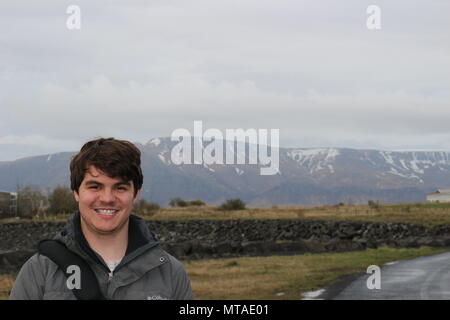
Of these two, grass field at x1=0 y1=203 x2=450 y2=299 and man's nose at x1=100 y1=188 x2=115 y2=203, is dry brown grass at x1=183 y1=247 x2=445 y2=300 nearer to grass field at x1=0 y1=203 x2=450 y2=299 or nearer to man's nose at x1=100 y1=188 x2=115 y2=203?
grass field at x1=0 y1=203 x2=450 y2=299

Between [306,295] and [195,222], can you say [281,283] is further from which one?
[195,222]

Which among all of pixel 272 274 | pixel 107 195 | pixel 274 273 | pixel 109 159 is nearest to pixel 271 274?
pixel 272 274

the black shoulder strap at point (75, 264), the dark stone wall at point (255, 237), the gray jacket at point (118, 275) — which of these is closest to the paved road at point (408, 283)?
the dark stone wall at point (255, 237)

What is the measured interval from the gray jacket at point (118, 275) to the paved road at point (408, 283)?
45.0 ft

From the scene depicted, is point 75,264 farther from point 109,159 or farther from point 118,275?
point 109,159

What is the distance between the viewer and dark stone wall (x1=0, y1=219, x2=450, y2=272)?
41.9 metres

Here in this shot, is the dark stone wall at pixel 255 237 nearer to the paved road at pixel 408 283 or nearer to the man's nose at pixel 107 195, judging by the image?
the paved road at pixel 408 283

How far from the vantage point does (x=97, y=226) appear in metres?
4.61

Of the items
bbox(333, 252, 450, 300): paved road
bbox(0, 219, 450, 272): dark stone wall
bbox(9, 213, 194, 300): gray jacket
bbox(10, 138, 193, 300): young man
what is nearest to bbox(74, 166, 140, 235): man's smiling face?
bbox(10, 138, 193, 300): young man

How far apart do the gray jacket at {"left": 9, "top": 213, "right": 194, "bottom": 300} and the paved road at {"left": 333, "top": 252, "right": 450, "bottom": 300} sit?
13.7 meters

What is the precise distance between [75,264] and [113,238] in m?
0.33

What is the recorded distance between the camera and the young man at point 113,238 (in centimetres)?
455

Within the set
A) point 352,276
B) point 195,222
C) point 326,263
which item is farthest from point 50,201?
point 352,276
